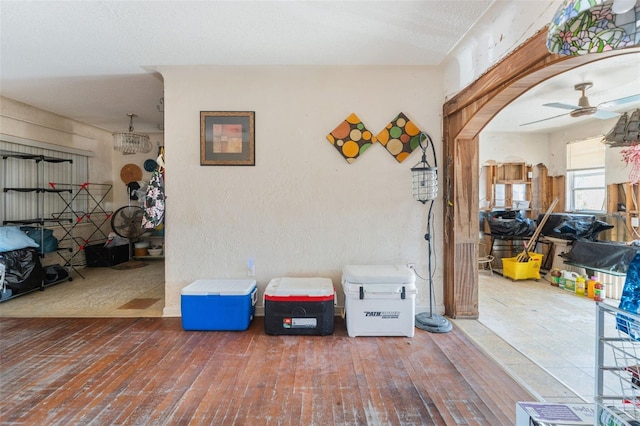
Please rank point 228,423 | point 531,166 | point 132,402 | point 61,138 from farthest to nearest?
point 531,166 → point 61,138 → point 132,402 → point 228,423

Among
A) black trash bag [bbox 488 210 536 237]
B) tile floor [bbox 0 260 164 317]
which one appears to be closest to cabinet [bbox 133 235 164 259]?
tile floor [bbox 0 260 164 317]

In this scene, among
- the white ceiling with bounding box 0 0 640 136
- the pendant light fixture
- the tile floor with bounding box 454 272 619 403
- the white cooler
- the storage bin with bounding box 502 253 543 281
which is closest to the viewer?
the pendant light fixture

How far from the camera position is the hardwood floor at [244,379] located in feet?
5.91

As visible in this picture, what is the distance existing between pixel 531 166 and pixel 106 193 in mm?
8599

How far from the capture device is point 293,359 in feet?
8.04

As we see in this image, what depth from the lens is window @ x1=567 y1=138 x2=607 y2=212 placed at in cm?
517

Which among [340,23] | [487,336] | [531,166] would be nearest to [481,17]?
[340,23]

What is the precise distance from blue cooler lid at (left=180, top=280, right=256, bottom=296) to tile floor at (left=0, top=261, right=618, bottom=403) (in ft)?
2.64

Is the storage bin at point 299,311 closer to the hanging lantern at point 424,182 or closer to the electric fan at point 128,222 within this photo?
the hanging lantern at point 424,182

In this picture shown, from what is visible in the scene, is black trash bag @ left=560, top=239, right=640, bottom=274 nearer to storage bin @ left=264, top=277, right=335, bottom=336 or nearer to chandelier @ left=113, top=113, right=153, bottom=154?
storage bin @ left=264, top=277, right=335, bottom=336

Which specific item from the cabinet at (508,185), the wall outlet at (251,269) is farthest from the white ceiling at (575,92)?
the wall outlet at (251,269)

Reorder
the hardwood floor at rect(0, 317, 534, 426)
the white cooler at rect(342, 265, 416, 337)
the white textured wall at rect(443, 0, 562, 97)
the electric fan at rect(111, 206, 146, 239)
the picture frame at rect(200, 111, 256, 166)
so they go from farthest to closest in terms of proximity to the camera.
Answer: the electric fan at rect(111, 206, 146, 239) → the picture frame at rect(200, 111, 256, 166) → the white cooler at rect(342, 265, 416, 337) → the white textured wall at rect(443, 0, 562, 97) → the hardwood floor at rect(0, 317, 534, 426)

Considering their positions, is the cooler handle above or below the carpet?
above

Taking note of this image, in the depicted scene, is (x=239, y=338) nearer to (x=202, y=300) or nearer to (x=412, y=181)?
(x=202, y=300)
